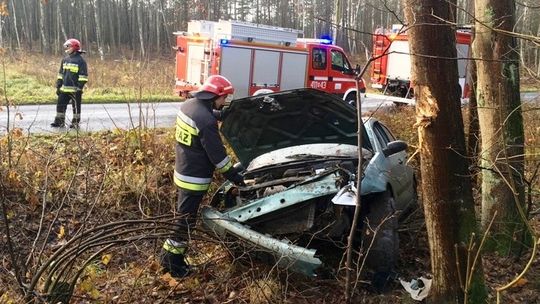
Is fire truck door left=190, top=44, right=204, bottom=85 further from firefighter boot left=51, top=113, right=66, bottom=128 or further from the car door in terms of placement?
the car door

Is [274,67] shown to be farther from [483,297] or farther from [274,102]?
[483,297]

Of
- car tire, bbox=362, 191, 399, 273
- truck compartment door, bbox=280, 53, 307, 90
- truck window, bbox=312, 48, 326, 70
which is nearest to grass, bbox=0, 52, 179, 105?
truck compartment door, bbox=280, 53, 307, 90

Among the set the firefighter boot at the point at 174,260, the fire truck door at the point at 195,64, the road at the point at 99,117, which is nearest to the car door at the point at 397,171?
the firefighter boot at the point at 174,260

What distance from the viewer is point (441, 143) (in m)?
3.52

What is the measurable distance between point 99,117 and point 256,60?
4606 millimetres

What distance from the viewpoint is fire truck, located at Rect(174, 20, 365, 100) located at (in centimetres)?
1345

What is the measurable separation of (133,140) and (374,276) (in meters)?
4.35

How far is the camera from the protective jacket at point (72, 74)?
9438 millimetres

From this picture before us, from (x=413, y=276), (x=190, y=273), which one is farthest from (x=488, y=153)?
(x=190, y=273)

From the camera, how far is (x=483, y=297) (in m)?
3.84

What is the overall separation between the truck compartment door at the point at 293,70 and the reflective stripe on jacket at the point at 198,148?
9.93 metres

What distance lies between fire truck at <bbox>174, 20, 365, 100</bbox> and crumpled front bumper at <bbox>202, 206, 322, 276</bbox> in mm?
8921

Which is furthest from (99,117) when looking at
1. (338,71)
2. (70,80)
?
(338,71)

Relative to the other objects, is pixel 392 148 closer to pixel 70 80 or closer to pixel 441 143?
pixel 441 143
